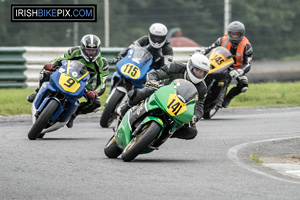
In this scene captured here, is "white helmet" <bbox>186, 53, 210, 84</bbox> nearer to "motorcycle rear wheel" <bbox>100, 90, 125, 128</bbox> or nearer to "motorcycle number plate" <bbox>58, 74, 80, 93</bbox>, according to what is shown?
"motorcycle number plate" <bbox>58, 74, 80, 93</bbox>

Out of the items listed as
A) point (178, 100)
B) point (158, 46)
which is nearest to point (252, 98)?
point (158, 46)

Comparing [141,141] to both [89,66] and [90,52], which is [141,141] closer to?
[90,52]

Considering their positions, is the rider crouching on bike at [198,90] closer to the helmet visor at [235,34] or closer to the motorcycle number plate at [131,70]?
the motorcycle number plate at [131,70]

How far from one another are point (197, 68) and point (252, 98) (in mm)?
9091

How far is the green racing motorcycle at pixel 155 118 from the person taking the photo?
340 inches

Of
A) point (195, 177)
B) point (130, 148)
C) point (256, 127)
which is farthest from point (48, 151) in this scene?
point (256, 127)

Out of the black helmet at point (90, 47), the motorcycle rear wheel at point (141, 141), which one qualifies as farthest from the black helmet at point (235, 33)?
the motorcycle rear wheel at point (141, 141)

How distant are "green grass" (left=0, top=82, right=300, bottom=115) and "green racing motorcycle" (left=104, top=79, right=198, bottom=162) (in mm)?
6462

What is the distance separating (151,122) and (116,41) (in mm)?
27763

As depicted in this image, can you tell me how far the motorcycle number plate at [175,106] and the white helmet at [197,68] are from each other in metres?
0.77

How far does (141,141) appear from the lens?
8578mm

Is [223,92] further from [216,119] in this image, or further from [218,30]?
[218,30]

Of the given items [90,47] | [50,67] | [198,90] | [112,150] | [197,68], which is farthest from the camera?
[90,47]

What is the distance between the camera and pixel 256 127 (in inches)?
517
